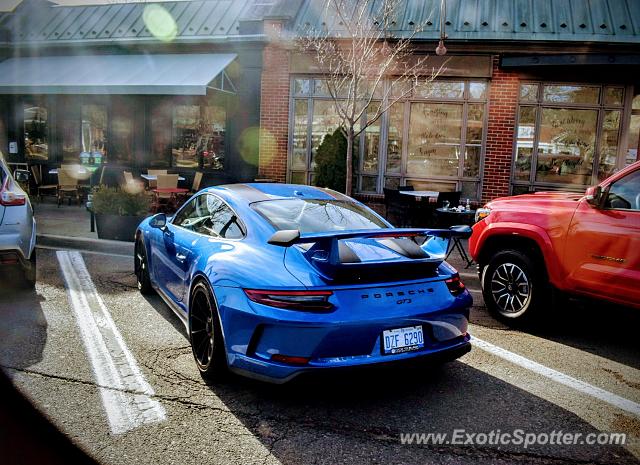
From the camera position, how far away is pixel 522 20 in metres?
12.1

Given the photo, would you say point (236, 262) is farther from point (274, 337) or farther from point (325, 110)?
point (325, 110)

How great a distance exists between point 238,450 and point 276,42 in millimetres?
11801

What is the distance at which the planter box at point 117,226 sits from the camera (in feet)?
31.9

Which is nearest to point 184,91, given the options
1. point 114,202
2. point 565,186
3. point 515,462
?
point 114,202

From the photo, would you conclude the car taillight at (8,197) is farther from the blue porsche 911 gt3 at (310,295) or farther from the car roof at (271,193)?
the blue porsche 911 gt3 at (310,295)

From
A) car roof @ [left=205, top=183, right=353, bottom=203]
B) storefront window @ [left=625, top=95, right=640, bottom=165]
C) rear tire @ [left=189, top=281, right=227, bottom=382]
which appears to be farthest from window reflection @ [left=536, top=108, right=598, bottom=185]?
Result: rear tire @ [left=189, top=281, right=227, bottom=382]

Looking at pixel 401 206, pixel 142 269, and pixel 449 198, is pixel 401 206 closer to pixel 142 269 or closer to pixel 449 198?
pixel 449 198

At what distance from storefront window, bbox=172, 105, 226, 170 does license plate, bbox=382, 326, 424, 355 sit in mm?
11772

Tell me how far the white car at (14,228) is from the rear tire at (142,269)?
123 cm

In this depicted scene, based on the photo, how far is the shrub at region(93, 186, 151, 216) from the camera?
974 cm

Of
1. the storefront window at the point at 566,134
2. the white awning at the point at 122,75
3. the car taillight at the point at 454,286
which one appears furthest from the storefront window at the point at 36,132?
the car taillight at the point at 454,286

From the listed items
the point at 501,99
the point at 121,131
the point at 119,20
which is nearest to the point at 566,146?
the point at 501,99

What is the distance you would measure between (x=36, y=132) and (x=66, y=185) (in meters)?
3.59

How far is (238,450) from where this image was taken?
313cm
